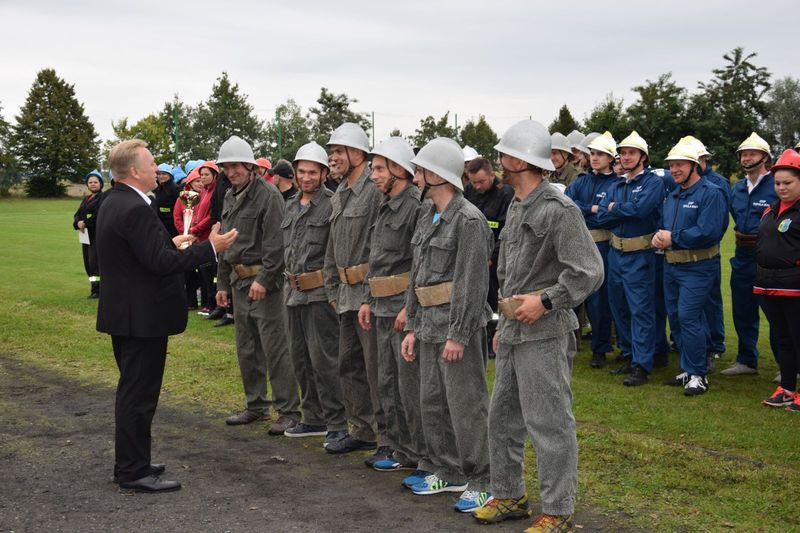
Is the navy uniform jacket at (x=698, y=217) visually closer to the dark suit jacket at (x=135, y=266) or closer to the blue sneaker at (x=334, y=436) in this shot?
the blue sneaker at (x=334, y=436)

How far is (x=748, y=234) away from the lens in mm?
9141

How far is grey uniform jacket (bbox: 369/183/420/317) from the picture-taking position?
6.34 meters

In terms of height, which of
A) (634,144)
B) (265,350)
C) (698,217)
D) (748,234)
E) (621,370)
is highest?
(634,144)

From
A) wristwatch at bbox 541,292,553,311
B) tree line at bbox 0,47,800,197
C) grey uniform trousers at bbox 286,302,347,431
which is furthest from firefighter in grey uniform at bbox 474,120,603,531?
tree line at bbox 0,47,800,197

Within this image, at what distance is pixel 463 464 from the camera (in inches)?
225

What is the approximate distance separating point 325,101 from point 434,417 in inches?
1568

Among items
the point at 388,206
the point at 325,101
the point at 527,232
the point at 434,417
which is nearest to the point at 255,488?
the point at 434,417

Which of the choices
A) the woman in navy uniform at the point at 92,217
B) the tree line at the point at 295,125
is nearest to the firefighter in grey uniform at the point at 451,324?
the woman in navy uniform at the point at 92,217

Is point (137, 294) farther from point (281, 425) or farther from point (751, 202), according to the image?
point (751, 202)

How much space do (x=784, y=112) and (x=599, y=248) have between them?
2569 inches

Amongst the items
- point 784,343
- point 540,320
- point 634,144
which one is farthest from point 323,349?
point 784,343

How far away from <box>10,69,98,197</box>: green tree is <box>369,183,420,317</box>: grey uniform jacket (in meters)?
63.0

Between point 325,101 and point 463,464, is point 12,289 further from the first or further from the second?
point 325,101

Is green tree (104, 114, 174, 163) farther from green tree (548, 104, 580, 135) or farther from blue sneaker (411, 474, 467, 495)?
blue sneaker (411, 474, 467, 495)
